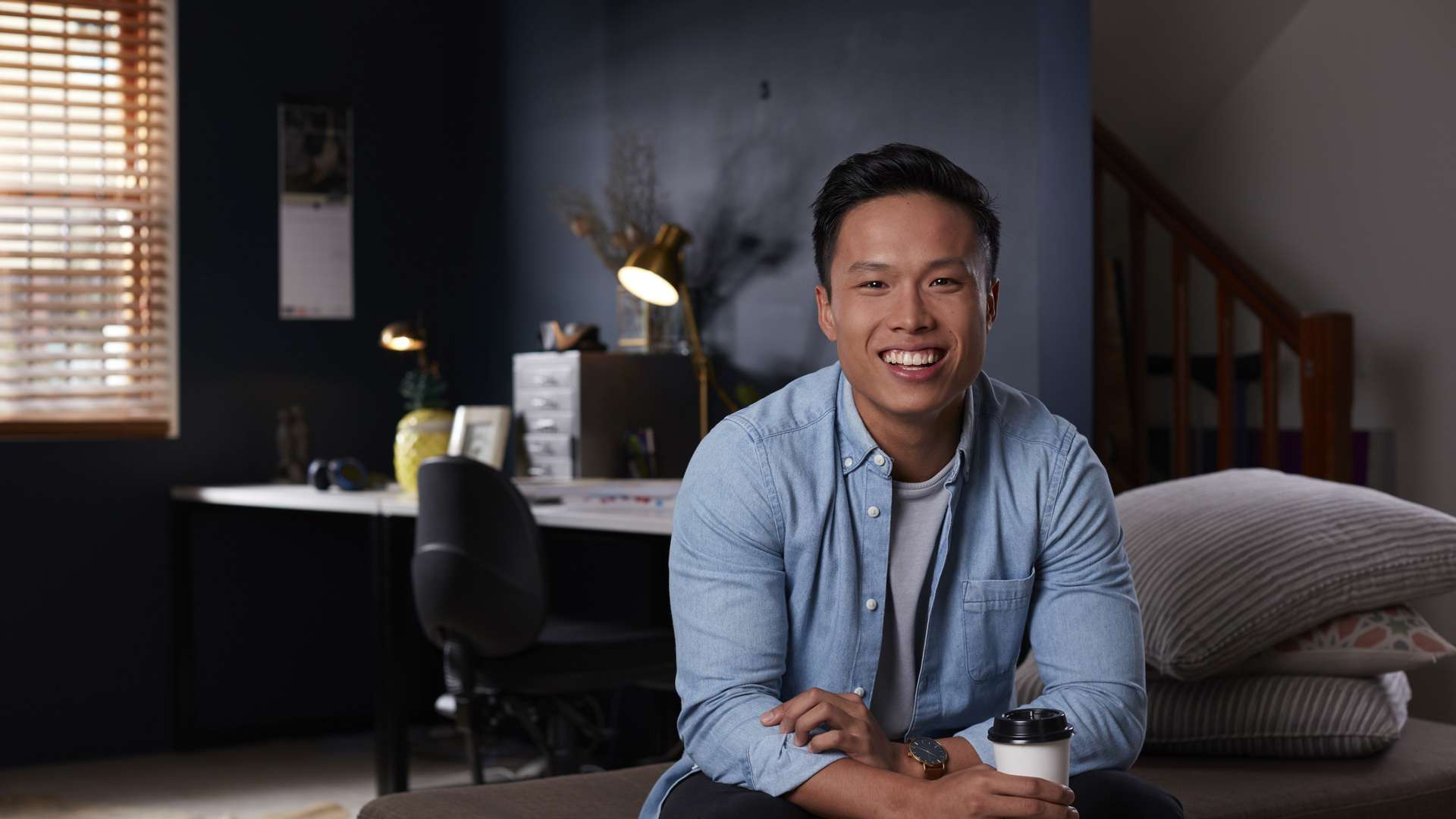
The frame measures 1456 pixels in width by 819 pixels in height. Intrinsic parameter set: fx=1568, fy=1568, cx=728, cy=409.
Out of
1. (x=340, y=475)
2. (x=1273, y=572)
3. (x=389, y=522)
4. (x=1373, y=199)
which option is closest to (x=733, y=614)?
(x=1273, y=572)

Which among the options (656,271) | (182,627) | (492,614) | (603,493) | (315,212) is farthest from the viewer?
(315,212)

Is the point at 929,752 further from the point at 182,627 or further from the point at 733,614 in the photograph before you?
the point at 182,627

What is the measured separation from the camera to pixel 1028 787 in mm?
1383

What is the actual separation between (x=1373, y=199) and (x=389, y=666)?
268 centimetres

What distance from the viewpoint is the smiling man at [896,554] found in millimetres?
1554

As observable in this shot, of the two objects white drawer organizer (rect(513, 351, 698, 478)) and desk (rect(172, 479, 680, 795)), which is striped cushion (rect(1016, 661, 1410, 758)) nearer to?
desk (rect(172, 479, 680, 795))

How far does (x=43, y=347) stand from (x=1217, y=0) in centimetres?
327

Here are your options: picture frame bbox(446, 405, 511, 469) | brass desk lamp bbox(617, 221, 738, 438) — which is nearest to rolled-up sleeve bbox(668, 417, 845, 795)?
brass desk lamp bbox(617, 221, 738, 438)

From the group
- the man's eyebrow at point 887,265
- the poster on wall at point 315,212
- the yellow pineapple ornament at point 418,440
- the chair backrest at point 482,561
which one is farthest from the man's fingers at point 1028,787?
the poster on wall at point 315,212

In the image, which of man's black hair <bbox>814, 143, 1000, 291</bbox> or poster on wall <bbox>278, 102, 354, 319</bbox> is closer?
man's black hair <bbox>814, 143, 1000, 291</bbox>

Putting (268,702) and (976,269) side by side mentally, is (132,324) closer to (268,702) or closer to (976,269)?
(268,702)

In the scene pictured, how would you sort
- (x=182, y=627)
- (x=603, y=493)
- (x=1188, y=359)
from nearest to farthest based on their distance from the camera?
1. (x=603, y=493)
2. (x=1188, y=359)
3. (x=182, y=627)

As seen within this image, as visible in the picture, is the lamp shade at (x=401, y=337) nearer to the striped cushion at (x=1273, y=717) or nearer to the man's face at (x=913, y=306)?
the striped cushion at (x=1273, y=717)

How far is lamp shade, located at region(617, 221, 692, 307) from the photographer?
3641 mm
